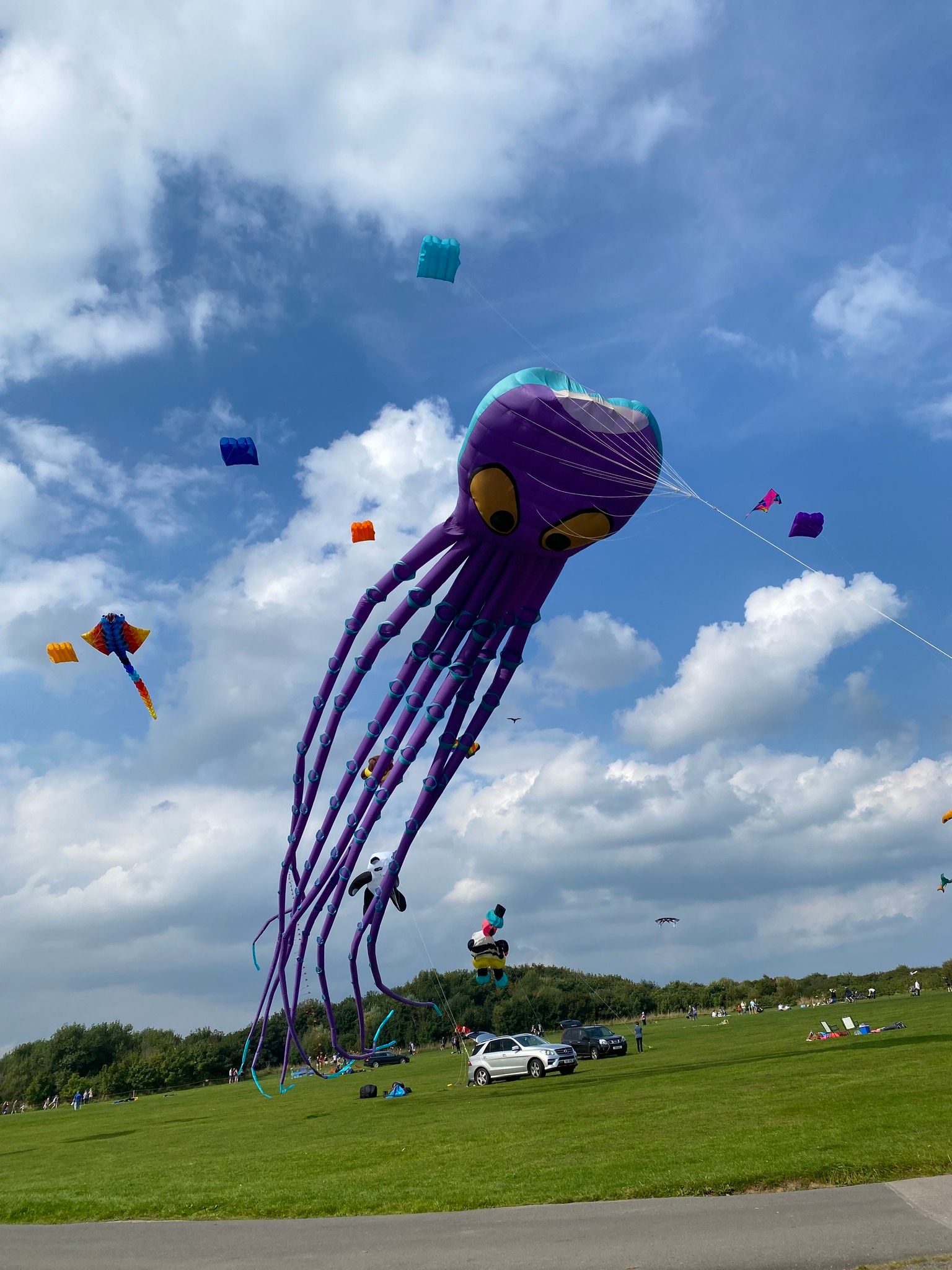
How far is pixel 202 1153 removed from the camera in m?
18.5

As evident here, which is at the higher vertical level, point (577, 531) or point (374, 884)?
point (577, 531)

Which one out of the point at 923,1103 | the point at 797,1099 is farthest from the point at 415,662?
the point at 923,1103

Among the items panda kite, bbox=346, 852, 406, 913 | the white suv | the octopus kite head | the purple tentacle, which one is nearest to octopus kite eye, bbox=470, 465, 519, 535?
the octopus kite head

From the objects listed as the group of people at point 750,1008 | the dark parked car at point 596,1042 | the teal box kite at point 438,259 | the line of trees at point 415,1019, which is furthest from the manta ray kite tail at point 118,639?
the group of people at point 750,1008

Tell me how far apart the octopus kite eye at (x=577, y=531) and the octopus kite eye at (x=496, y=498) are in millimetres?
892

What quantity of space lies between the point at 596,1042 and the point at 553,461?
79.3 feet

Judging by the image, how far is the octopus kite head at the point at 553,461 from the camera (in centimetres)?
1822

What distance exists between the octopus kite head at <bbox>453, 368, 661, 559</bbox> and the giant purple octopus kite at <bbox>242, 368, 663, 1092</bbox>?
3 centimetres

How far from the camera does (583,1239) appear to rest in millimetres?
8445

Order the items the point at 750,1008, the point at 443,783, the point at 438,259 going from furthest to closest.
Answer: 1. the point at 750,1008
2. the point at 443,783
3. the point at 438,259

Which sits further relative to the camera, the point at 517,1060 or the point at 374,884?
the point at 517,1060

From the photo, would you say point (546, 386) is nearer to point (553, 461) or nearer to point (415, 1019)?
point (553, 461)

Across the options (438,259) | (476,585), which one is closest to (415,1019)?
(476,585)

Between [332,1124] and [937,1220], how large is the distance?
16.1 m
